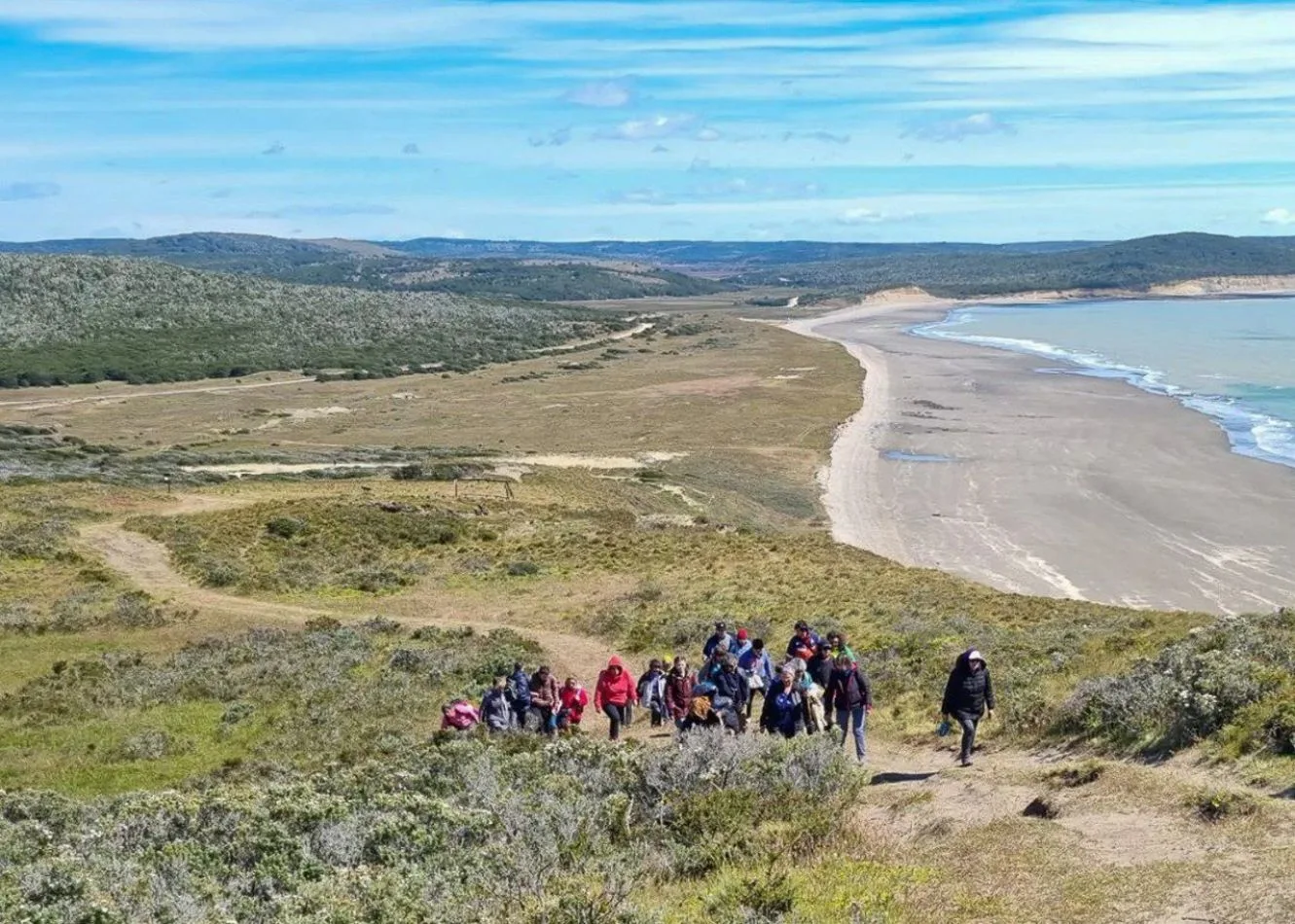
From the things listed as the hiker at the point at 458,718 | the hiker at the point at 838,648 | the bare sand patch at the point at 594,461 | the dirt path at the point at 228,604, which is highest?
the hiker at the point at 838,648

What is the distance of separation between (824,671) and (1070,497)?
3322 cm

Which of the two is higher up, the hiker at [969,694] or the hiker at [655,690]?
the hiker at [969,694]

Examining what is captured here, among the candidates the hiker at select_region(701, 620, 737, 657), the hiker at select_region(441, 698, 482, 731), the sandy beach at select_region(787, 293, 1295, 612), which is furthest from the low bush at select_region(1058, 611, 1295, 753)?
the sandy beach at select_region(787, 293, 1295, 612)

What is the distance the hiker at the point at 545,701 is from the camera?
47.1ft

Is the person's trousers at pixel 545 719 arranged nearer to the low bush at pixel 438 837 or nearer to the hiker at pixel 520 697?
the hiker at pixel 520 697

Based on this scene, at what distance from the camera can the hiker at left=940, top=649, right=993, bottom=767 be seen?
12211 millimetres

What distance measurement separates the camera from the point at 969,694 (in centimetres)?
1223

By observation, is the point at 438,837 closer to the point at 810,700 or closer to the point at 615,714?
the point at 810,700

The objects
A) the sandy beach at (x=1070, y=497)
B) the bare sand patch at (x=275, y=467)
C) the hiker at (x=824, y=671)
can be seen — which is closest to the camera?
the hiker at (x=824, y=671)

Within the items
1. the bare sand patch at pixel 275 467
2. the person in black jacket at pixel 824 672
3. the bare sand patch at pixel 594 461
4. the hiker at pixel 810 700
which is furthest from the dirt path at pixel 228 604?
the bare sand patch at pixel 594 461

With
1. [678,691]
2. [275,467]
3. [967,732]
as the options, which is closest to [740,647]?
[678,691]

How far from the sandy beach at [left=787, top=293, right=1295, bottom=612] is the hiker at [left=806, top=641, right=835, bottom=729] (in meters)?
18.3

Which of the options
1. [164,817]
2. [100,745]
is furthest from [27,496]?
[164,817]

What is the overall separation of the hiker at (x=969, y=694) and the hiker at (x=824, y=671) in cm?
161
